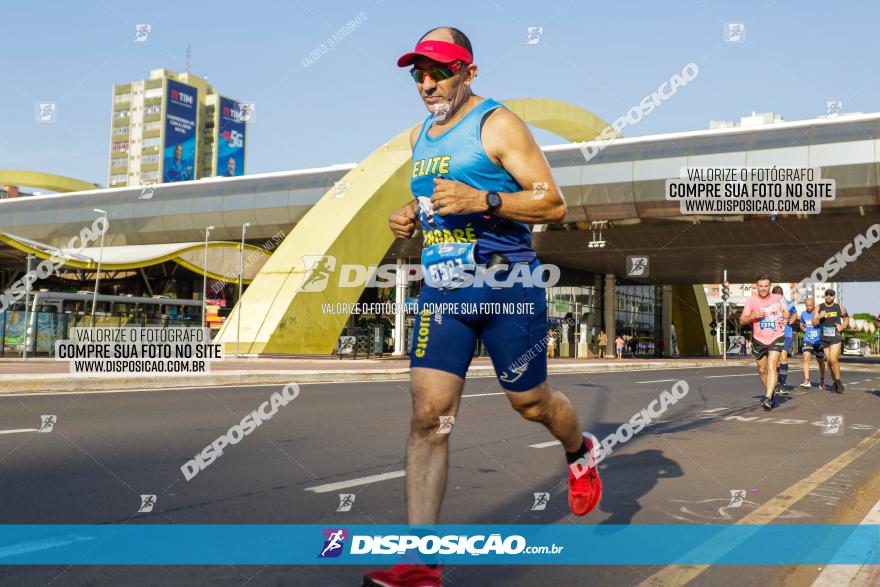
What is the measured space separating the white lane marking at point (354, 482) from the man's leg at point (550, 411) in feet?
6.17

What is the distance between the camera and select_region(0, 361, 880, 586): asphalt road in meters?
3.37

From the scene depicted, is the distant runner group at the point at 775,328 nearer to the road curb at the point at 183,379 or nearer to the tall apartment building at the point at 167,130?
the road curb at the point at 183,379

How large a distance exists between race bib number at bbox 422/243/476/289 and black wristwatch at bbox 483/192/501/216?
0.61 feet

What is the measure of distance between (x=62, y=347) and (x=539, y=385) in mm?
27859

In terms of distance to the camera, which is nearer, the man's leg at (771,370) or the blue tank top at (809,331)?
the man's leg at (771,370)

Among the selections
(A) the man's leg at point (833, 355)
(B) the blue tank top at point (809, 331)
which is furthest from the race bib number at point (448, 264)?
(B) the blue tank top at point (809, 331)

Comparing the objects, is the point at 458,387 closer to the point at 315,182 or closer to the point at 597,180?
the point at 597,180

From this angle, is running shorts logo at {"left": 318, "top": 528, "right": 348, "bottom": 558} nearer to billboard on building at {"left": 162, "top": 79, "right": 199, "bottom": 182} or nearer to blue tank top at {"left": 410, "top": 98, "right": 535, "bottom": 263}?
blue tank top at {"left": 410, "top": 98, "right": 535, "bottom": 263}

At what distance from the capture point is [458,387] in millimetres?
3135

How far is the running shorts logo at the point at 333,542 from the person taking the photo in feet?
11.5

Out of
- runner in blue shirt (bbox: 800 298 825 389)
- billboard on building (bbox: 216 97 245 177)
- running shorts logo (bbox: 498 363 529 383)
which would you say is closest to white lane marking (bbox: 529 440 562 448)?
running shorts logo (bbox: 498 363 529 383)

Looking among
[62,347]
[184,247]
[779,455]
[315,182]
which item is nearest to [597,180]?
[315,182]

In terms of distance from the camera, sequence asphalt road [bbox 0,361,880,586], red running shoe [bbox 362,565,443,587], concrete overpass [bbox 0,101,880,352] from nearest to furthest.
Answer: red running shoe [bbox 362,565,443,587], asphalt road [bbox 0,361,880,586], concrete overpass [bbox 0,101,880,352]

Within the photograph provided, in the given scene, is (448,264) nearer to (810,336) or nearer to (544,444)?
(544,444)
